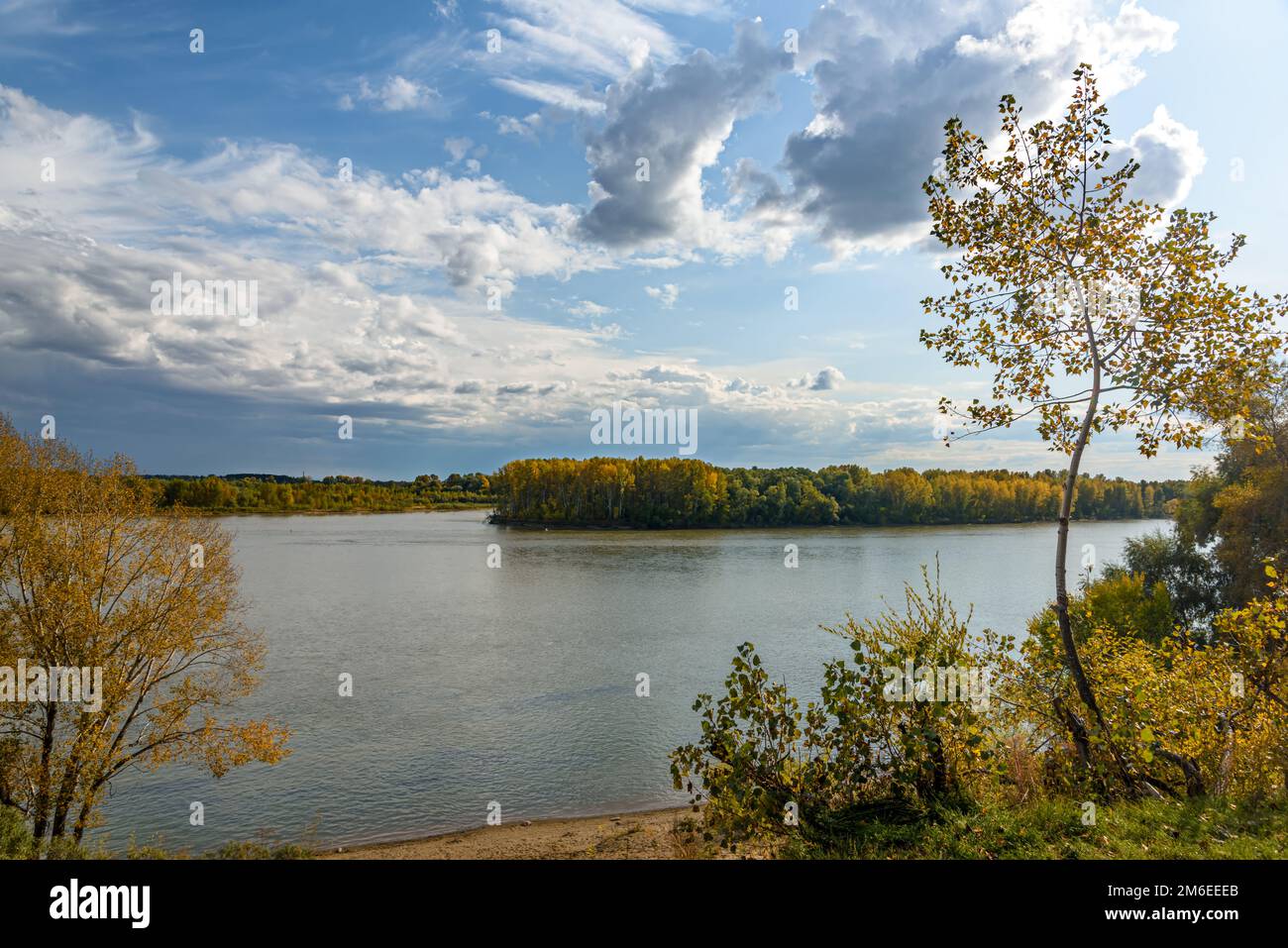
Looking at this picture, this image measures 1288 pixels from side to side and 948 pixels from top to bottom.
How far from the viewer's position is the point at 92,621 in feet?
57.4

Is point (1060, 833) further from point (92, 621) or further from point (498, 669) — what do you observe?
point (498, 669)

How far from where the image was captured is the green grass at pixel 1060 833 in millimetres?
6535

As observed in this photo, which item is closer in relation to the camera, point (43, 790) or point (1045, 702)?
point (1045, 702)

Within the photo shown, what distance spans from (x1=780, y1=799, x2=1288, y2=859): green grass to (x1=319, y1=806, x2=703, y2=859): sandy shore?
6387 millimetres

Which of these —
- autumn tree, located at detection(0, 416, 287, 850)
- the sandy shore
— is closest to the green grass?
the sandy shore

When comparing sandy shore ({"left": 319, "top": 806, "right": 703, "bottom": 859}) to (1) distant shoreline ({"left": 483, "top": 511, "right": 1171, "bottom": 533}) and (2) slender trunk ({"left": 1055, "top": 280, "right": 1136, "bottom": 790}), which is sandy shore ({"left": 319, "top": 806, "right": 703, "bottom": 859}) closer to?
(2) slender trunk ({"left": 1055, "top": 280, "right": 1136, "bottom": 790})

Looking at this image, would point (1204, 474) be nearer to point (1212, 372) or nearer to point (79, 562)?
point (1212, 372)

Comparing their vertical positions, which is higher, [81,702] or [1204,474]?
[1204,474]

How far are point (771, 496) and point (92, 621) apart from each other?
10384 centimetres

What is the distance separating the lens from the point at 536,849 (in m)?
14.4

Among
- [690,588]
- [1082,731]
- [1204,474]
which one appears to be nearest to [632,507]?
[690,588]

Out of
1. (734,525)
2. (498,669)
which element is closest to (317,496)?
(734,525)
